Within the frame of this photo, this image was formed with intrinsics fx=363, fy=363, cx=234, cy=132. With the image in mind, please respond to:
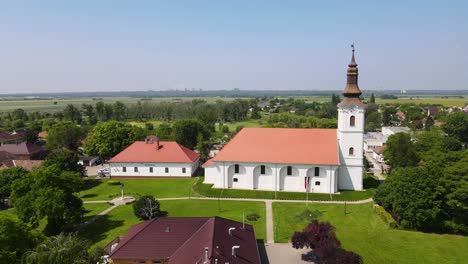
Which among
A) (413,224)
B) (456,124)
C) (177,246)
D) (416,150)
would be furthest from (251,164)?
(456,124)

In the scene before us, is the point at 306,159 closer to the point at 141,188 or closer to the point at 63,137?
the point at 141,188

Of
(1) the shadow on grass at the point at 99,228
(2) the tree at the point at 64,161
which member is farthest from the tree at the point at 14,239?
(2) the tree at the point at 64,161

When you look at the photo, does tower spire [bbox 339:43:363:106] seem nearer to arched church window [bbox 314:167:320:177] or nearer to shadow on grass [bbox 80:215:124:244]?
arched church window [bbox 314:167:320:177]

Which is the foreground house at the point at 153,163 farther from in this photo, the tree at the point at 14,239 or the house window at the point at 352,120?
the tree at the point at 14,239

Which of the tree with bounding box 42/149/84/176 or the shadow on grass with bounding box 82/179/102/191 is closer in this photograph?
the tree with bounding box 42/149/84/176

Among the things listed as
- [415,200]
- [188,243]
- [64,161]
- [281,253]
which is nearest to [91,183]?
[64,161]

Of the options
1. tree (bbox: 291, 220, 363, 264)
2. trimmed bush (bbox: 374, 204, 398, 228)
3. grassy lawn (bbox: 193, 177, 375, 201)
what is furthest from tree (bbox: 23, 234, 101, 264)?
trimmed bush (bbox: 374, 204, 398, 228)

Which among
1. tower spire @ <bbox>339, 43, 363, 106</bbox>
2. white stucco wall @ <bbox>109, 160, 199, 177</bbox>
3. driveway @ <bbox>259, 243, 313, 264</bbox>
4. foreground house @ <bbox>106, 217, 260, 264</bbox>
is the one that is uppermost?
tower spire @ <bbox>339, 43, 363, 106</bbox>
